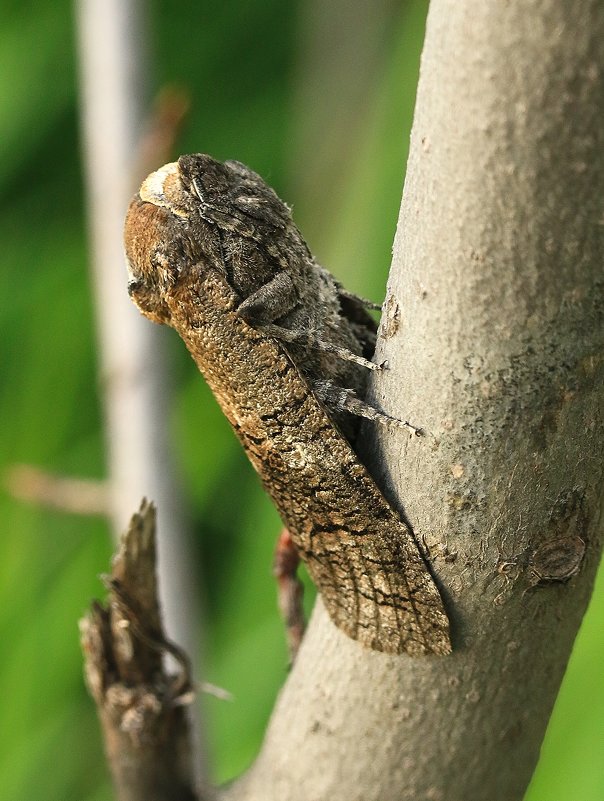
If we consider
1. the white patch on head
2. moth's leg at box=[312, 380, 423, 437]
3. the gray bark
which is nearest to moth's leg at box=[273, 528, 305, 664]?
the gray bark

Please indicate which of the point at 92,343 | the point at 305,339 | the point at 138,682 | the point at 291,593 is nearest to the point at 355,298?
the point at 305,339

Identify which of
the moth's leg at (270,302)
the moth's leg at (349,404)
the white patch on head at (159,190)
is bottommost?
the moth's leg at (349,404)

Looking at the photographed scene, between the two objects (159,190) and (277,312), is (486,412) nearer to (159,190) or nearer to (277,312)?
(277,312)

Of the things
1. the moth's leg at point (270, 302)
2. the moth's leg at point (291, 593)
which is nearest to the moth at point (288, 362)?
the moth's leg at point (270, 302)

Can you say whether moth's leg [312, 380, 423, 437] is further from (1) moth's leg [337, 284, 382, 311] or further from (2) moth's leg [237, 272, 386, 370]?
(1) moth's leg [337, 284, 382, 311]

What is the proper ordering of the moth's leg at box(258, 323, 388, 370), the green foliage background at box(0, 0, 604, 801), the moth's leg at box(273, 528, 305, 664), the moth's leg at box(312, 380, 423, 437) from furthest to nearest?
the green foliage background at box(0, 0, 604, 801) < the moth's leg at box(273, 528, 305, 664) < the moth's leg at box(258, 323, 388, 370) < the moth's leg at box(312, 380, 423, 437)

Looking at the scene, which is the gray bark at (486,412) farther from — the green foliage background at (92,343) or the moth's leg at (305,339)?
the green foliage background at (92,343)
